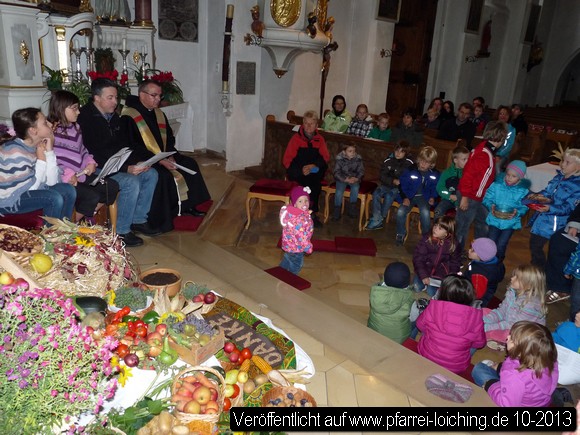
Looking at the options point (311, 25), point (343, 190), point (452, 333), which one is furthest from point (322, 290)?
point (311, 25)

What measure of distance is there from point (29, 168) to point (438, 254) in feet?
12.3

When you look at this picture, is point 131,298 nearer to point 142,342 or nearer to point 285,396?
point 142,342

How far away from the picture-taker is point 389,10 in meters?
11.2

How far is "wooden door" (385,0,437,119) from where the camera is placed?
1219 cm

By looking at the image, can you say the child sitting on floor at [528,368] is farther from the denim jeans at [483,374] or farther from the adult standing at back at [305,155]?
the adult standing at back at [305,155]

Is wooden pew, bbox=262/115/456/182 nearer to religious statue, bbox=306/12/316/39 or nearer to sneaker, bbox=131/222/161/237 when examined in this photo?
religious statue, bbox=306/12/316/39

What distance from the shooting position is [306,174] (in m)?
6.84

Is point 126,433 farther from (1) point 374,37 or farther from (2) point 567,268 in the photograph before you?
(1) point 374,37

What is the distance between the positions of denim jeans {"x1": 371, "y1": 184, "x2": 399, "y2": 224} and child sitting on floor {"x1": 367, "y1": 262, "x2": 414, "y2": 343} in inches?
126

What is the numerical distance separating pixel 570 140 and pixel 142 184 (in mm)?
7378

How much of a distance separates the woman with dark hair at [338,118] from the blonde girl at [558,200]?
13.8 ft

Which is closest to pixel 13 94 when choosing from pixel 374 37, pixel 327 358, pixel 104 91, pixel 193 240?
pixel 104 91

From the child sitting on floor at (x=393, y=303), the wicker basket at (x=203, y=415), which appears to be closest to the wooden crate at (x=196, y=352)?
the wicker basket at (x=203, y=415)

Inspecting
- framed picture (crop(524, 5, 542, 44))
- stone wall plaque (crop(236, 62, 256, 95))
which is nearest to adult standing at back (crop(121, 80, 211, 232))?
stone wall plaque (crop(236, 62, 256, 95))
